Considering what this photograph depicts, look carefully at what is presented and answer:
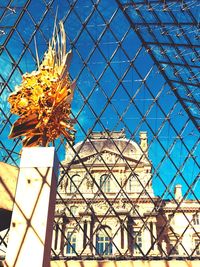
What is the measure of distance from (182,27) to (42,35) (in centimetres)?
498

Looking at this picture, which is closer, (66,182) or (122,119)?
(122,119)

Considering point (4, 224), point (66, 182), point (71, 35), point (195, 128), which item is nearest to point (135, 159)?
point (66, 182)

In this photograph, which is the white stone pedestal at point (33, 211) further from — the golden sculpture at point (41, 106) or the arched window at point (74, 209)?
the arched window at point (74, 209)

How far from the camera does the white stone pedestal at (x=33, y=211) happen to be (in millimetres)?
4699

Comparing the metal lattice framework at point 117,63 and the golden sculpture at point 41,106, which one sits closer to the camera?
the golden sculpture at point 41,106

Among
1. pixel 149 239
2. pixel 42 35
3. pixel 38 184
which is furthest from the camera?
pixel 149 239

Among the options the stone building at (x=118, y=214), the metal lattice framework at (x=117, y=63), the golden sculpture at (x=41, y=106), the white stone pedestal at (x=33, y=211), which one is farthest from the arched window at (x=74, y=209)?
the white stone pedestal at (x=33, y=211)

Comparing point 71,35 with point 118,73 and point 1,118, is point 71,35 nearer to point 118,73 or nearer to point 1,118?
point 118,73

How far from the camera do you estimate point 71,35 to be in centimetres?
1453

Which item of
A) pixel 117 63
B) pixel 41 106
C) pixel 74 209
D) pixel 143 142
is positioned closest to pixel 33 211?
pixel 41 106

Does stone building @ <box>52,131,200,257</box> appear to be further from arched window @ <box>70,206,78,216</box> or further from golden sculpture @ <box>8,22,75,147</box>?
golden sculpture @ <box>8,22,75,147</box>

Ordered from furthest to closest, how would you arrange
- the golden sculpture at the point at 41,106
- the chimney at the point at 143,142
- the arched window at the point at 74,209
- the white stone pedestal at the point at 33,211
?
the chimney at the point at 143,142, the arched window at the point at 74,209, the golden sculpture at the point at 41,106, the white stone pedestal at the point at 33,211

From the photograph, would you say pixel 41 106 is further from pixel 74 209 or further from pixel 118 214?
pixel 74 209

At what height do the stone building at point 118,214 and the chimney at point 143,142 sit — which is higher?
the chimney at point 143,142
